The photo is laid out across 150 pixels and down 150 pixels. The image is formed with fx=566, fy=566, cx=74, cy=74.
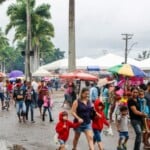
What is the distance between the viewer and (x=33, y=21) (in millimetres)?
57781

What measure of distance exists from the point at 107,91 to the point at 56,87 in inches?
1536

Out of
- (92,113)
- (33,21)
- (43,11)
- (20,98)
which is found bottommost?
(20,98)

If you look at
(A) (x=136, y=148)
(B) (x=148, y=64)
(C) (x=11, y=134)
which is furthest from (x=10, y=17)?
(A) (x=136, y=148)

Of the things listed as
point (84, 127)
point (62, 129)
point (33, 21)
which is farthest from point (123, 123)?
point (33, 21)

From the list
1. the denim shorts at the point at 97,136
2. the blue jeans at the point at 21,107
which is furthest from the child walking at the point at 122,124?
the blue jeans at the point at 21,107

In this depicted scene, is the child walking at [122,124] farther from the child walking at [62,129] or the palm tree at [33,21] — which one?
the palm tree at [33,21]

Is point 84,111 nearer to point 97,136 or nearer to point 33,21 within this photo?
point 97,136

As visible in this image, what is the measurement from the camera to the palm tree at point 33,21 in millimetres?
55656

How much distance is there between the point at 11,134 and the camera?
16656 millimetres

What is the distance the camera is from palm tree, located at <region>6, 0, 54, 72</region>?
183 ft

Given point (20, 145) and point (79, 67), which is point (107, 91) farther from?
point (79, 67)

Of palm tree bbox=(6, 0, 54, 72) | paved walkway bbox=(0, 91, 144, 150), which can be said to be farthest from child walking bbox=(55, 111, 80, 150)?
palm tree bbox=(6, 0, 54, 72)

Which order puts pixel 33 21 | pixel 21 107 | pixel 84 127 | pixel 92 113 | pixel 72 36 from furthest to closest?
pixel 33 21 < pixel 72 36 < pixel 21 107 < pixel 92 113 < pixel 84 127

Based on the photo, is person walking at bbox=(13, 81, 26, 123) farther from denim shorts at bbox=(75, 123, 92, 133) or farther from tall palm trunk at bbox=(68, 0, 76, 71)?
tall palm trunk at bbox=(68, 0, 76, 71)
